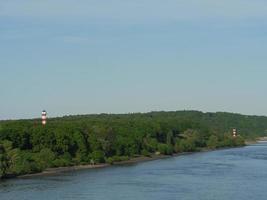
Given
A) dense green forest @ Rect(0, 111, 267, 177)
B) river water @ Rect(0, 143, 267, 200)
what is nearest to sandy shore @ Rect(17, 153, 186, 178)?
dense green forest @ Rect(0, 111, 267, 177)

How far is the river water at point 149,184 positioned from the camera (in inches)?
1211

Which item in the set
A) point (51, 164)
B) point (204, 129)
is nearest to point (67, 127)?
point (51, 164)

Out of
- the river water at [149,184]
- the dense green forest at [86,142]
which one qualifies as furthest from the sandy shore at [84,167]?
the river water at [149,184]

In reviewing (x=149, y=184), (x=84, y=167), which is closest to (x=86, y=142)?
(x=84, y=167)

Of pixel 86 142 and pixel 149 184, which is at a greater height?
pixel 86 142

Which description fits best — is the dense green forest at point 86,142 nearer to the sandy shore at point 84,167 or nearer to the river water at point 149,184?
the sandy shore at point 84,167

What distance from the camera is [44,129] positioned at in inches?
1984

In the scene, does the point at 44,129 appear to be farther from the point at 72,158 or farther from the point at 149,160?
the point at 149,160

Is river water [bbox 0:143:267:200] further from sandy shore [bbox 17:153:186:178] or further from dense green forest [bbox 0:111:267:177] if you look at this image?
dense green forest [bbox 0:111:267:177]

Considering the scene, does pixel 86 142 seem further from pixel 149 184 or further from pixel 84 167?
pixel 149 184

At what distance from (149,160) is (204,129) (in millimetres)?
28853

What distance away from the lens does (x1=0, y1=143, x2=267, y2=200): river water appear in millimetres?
30766

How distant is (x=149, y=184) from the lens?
35469mm

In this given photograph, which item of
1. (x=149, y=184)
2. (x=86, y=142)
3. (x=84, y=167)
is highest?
(x=86, y=142)
